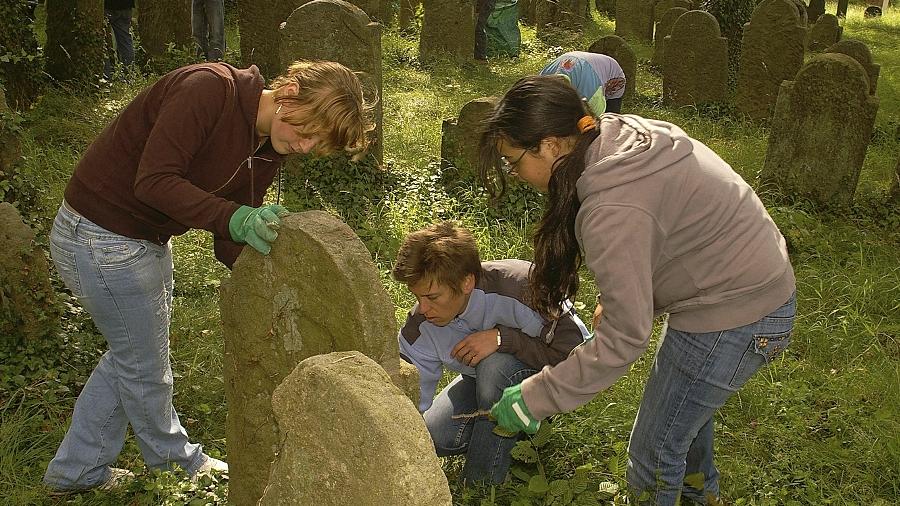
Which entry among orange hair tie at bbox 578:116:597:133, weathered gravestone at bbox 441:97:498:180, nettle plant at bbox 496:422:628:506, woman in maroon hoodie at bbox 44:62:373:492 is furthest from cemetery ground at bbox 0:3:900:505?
orange hair tie at bbox 578:116:597:133

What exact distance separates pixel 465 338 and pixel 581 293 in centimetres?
197

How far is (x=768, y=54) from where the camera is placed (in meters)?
8.60

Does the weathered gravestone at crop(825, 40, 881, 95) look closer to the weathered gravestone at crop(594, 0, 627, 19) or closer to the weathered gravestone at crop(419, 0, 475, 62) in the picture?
the weathered gravestone at crop(419, 0, 475, 62)

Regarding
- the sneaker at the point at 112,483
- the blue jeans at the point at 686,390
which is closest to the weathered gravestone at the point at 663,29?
the blue jeans at the point at 686,390

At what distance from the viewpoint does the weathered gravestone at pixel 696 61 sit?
29.9 ft

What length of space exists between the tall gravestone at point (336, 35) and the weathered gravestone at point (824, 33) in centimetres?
973

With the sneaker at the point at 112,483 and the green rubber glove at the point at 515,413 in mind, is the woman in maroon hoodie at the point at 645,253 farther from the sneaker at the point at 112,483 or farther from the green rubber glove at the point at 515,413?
the sneaker at the point at 112,483

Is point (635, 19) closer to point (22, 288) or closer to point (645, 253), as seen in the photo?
point (22, 288)

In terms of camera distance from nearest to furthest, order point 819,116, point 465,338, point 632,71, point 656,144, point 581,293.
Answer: point 656,144 → point 465,338 → point 581,293 → point 819,116 → point 632,71

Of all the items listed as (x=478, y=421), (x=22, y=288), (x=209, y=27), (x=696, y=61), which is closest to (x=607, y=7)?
(x=696, y=61)

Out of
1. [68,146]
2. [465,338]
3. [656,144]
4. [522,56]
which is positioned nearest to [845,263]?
[465,338]

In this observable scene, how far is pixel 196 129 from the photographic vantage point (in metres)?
2.53

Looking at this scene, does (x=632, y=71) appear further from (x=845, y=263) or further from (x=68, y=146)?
(x=68, y=146)

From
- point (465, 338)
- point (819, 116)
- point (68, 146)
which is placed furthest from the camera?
point (68, 146)
